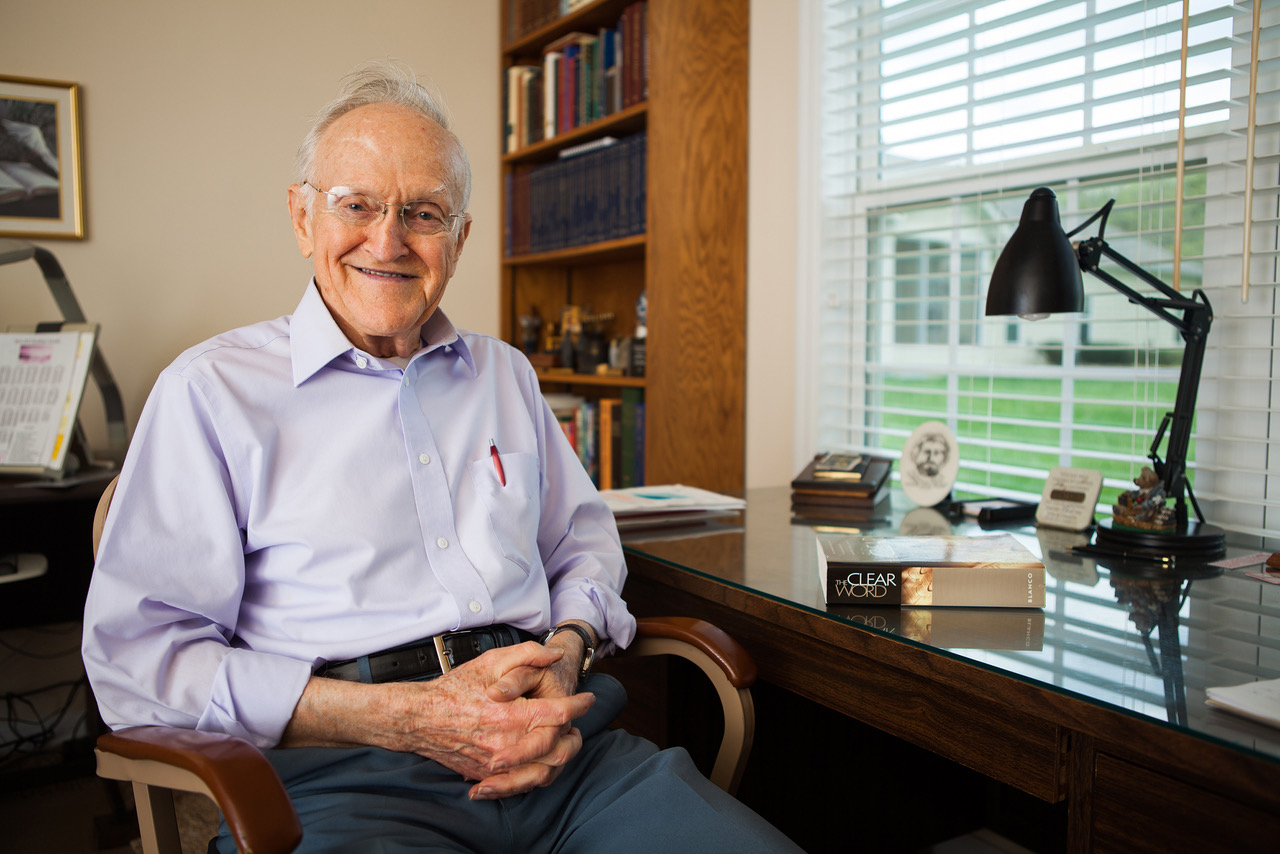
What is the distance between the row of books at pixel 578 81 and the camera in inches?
103

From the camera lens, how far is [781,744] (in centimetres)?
157

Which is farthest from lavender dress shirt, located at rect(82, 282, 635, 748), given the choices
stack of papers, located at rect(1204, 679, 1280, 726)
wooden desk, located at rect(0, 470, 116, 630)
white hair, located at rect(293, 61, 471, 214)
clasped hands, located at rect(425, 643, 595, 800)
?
wooden desk, located at rect(0, 470, 116, 630)

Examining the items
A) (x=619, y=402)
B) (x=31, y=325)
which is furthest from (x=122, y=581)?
(x=619, y=402)

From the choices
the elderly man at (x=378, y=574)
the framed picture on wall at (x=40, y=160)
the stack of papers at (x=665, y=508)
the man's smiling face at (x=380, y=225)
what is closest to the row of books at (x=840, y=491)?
the stack of papers at (x=665, y=508)

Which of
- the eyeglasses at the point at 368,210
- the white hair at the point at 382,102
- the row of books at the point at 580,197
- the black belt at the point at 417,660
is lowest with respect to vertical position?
the black belt at the point at 417,660

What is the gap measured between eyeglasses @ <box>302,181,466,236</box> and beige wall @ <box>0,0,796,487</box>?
1.24m

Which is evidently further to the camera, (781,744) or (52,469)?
(52,469)

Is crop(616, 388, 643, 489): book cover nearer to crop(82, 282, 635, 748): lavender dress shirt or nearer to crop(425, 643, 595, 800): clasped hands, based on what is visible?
crop(82, 282, 635, 748): lavender dress shirt

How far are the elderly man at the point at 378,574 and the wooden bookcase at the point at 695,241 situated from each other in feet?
3.61

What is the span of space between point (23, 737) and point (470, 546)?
2.03 meters

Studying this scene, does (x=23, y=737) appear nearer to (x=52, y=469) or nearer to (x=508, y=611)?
(x=52, y=469)

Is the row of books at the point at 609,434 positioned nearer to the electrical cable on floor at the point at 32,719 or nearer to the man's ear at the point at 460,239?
the man's ear at the point at 460,239

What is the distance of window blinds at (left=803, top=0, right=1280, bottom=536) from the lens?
5.05 ft

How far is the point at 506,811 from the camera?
3.44 feet
